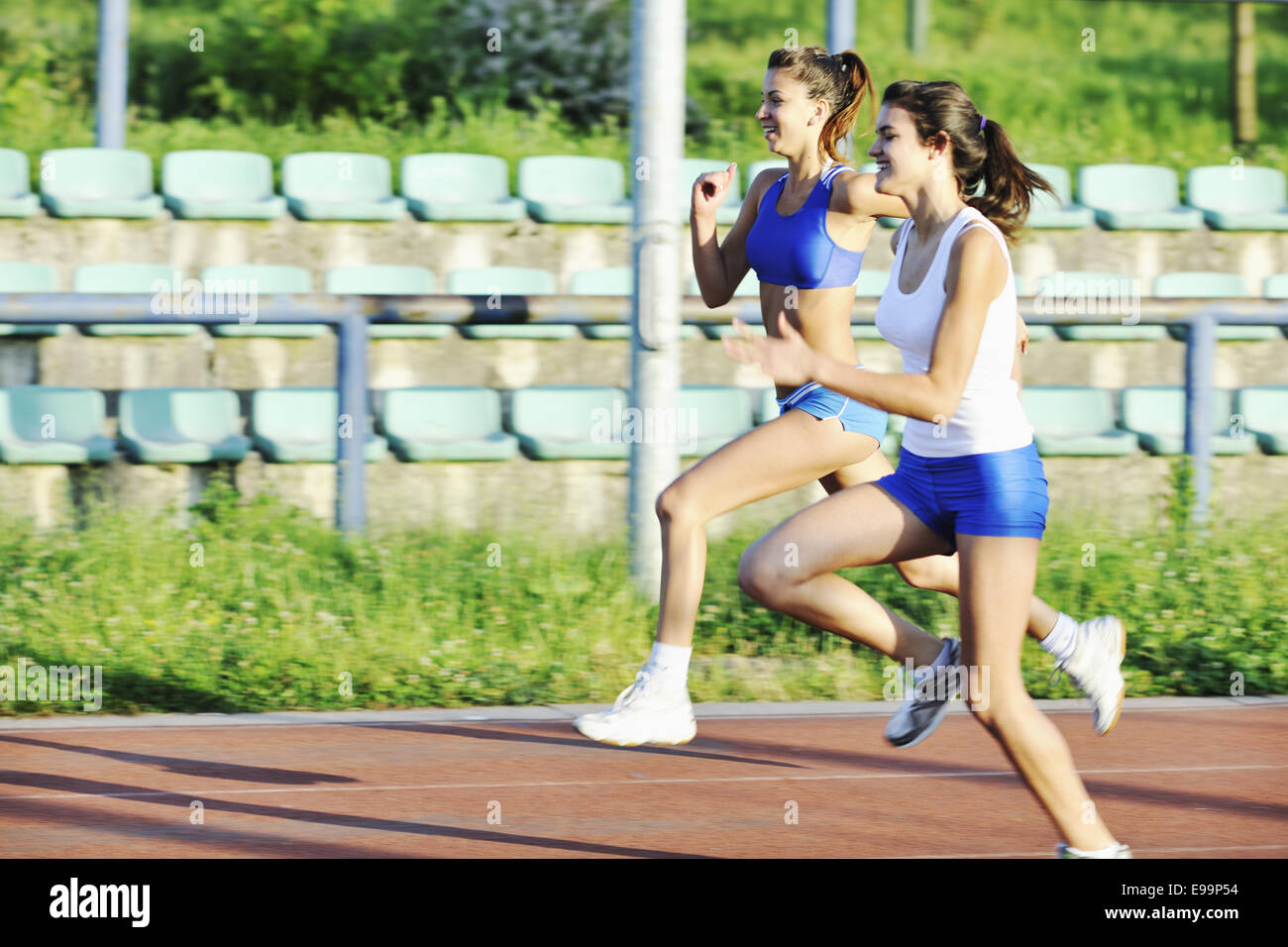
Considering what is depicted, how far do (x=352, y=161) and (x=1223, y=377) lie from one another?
6309 mm

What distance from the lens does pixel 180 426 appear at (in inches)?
365

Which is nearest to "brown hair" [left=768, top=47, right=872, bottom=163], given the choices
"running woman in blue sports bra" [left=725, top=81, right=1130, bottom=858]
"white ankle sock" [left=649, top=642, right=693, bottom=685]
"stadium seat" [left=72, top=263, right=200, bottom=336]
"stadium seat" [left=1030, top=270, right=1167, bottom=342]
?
"running woman in blue sports bra" [left=725, top=81, right=1130, bottom=858]

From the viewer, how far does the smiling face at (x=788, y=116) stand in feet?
17.4

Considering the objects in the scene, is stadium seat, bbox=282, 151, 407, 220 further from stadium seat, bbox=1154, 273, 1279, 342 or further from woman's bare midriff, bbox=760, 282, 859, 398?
woman's bare midriff, bbox=760, 282, 859, 398

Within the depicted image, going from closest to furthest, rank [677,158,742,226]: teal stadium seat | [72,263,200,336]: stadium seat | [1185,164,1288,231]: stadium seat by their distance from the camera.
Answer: [72,263,200,336]: stadium seat < [677,158,742,226]: teal stadium seat < [1185,164,1288,231]: stadium seat

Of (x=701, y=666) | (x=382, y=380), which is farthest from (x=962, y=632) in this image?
(x=382, y=380)

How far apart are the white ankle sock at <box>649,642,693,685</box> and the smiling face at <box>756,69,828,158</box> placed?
1.56 metres

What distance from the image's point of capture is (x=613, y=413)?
9.72m

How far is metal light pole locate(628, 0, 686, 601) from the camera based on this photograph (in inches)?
279

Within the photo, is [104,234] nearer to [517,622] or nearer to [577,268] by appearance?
[577,268]

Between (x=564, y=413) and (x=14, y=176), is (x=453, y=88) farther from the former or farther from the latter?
(x=564, y=413)

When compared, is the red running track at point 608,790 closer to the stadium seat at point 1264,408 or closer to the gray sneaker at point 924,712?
the gray sneaker at point 924,712

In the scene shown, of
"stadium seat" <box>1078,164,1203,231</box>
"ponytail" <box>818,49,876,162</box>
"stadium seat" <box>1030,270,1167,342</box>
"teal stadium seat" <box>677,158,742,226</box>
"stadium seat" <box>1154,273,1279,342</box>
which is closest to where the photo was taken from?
"ponytail" <box>818,49,876,162</box>

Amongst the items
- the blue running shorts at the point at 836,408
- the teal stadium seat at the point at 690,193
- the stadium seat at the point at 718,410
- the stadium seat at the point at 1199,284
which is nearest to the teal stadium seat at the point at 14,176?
the teal stadium seat at the point at 690,193
